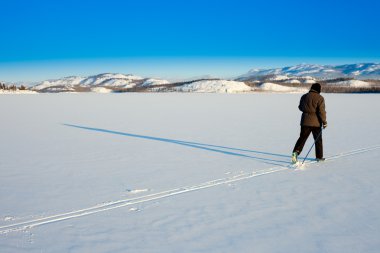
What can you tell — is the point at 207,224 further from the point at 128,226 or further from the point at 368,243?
the point at 368,243

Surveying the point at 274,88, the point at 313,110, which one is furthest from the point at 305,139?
the point at 274,88

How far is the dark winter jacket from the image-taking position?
24.8 feet

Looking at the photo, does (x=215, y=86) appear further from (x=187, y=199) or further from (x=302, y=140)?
(x=187, y=199)

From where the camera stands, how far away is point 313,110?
760cm

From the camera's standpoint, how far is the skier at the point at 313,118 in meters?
7.55

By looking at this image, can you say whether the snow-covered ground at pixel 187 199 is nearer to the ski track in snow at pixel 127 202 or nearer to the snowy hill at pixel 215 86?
the ski track in snow at pixel 127 202

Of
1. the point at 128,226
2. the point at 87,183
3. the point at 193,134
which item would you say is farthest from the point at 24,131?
the point at 128,226

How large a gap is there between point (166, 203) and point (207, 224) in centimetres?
92

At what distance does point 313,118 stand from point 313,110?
18 centimetres

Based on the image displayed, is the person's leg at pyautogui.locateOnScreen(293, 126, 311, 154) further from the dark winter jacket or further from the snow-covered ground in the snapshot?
the snow-covered ground

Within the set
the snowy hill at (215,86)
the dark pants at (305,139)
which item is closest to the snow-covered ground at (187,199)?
the dark pants at (305,139)

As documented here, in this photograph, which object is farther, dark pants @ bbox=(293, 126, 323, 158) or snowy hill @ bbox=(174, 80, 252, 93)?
snowy hill @ bbox=(174, 80, 252, 93)

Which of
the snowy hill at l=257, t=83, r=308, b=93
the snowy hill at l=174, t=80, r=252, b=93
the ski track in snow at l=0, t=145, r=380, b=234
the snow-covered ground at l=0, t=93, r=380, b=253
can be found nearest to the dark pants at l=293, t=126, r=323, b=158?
the snow-covered ground at l=0, t=93, r=380, b=253

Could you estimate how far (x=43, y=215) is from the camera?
4703mm
